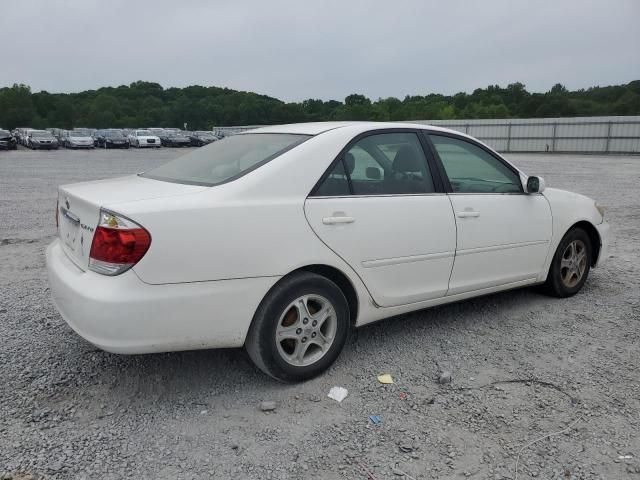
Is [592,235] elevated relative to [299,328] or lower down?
elevated

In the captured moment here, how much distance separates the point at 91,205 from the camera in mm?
2949

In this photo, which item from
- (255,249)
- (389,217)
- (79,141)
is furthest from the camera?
(79,141)

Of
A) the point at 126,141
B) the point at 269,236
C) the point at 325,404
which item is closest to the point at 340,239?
the point at 269,236

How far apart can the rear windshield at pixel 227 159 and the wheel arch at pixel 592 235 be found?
9.33 ft

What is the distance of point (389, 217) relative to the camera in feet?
11.5

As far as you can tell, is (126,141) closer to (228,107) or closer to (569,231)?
(569,231)

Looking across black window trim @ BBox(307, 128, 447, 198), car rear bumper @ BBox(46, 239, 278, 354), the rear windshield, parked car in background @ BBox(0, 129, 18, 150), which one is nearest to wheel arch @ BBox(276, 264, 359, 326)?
car rear bumper @ BBox(46, 239, 278, 354)

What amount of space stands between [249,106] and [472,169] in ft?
286

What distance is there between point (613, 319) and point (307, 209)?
281 centimetres

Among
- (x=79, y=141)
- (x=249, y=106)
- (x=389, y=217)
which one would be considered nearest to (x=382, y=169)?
(x=389, y=217)

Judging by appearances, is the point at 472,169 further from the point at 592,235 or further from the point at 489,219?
the point at 592,235

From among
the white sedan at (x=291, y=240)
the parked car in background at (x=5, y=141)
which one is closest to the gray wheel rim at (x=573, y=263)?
the white sedan at (x=291, y=240)

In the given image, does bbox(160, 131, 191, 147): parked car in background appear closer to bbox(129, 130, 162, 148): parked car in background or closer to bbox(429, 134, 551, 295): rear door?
bbox(129, 130, 162, 148): parked car in background

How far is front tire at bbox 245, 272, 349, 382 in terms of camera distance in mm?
3090
